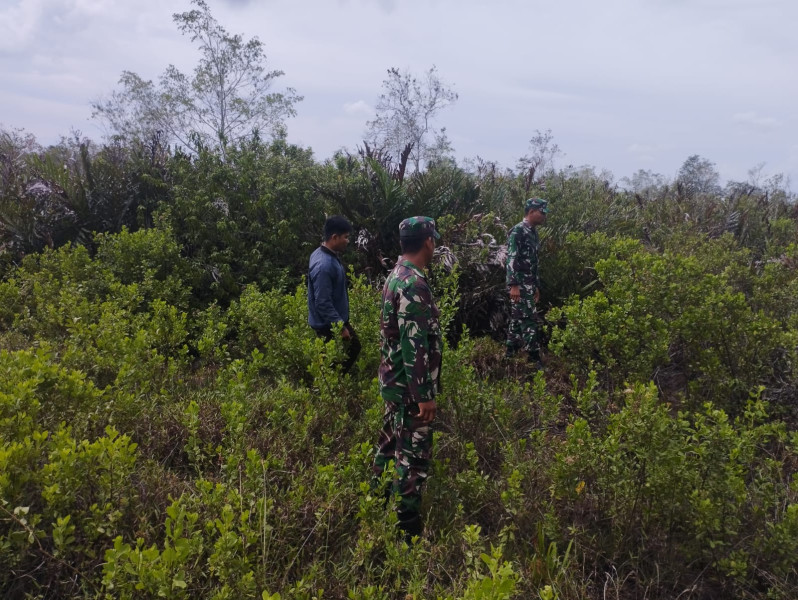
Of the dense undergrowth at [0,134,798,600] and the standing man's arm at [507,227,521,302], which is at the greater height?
the standing man's arm at [507,227,521,302]

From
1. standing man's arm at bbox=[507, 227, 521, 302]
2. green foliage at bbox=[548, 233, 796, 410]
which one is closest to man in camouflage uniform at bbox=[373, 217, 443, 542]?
green foliage at bbox=[548, 233, 796, 410]

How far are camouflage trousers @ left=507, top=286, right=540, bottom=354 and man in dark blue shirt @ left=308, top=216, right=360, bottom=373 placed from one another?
2.12 meters

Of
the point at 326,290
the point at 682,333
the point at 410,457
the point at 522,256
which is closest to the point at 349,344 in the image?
the point at 326,290

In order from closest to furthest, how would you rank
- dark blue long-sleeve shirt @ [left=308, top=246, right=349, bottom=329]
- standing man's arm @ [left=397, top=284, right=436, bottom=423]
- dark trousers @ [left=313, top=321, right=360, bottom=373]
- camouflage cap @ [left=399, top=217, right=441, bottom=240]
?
standing man's arm @ [left=397, top=284, right=436, bottom=423]
camouflage cap @ [left=399, top=217, right=441, bottom=240]
dark blue long-sleeve shirt @ [left=308, top=246, right=349, bottom=329]
dark trousers @ [left=313, top=321, right=360, bottom=373]

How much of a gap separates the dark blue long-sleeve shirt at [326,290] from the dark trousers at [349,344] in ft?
0.21

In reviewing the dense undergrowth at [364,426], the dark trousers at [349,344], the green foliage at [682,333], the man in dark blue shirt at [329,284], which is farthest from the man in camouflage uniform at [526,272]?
the man in dark blue shirt at [329,284]

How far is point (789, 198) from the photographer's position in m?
14.6

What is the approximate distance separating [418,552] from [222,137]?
24.2 ft

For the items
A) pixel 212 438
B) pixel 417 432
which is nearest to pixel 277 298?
pixel 212 438

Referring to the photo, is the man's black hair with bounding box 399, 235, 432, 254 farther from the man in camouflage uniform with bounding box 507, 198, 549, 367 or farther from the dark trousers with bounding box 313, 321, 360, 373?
the man in camouflage uniform with bounding box 507, 198, 549, 367

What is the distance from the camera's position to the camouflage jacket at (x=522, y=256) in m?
5.56

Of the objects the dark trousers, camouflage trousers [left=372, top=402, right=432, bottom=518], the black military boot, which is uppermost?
the dark trousers

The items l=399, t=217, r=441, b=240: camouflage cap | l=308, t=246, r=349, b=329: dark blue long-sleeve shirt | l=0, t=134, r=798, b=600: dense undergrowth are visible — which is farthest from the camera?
l=308, t=246, r=349, b=329: dark blue long-sleeve shirt

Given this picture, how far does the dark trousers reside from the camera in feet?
14.3
